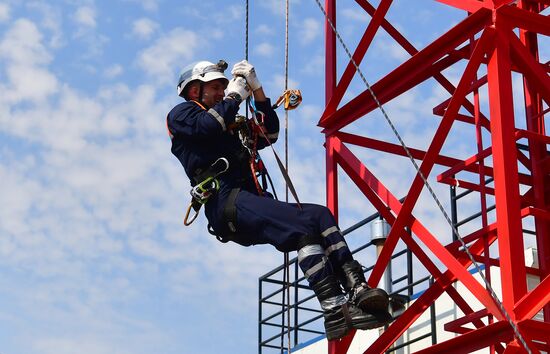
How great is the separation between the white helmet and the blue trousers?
3.85ft

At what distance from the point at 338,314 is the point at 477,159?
2.71 metres

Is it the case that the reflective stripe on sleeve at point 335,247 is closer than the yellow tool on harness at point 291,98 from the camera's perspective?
Yes

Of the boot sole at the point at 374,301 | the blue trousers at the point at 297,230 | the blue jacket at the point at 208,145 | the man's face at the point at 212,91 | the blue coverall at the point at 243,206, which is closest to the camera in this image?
the boot sole at the point at 374,301

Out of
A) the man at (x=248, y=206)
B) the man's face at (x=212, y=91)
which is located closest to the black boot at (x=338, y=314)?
the man at (x=248, y=206)

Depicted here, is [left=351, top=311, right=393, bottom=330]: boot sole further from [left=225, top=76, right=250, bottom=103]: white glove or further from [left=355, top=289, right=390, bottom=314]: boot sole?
[left=225, top=76, right=250, bottom=103]: white glove

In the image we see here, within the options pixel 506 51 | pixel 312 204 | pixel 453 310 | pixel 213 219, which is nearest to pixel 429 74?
pixel 506 51

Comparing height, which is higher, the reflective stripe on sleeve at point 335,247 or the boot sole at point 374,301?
the reflective stripe on sleeve at point 335,247

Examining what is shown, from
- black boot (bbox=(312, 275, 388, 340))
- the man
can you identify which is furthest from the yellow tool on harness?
black boot (bbox=(312, 275, 388, 340))

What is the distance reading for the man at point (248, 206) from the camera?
882cm

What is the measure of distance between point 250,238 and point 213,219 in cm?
39

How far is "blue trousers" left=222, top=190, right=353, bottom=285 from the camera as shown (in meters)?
8.98

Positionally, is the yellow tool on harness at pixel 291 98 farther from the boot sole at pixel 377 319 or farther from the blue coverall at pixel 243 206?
the boot sole at pixel 377 319

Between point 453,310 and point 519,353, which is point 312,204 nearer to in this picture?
point 519,353

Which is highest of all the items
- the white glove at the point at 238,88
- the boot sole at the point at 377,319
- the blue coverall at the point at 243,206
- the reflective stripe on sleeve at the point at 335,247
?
the white glove at the point at 238,88
